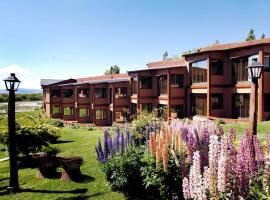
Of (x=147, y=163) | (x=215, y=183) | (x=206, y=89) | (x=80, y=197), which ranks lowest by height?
(x=80, y=197)

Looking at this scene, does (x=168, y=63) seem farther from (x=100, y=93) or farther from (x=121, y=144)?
(x=121, y=144)

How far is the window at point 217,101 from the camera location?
31266 mm

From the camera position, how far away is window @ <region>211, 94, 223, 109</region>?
1231 inches

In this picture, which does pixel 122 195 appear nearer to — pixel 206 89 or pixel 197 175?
pixel 197 175

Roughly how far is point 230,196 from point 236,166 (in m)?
0.56

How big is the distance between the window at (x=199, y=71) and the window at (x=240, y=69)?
118 inches

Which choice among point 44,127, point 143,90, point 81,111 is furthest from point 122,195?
point 81,111

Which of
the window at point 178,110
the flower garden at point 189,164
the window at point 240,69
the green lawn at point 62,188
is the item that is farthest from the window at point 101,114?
the flower garden at point 189,164

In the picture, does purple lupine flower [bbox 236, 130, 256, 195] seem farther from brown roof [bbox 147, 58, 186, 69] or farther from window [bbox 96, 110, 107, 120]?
window [bbox 96, 110, 107, 120]

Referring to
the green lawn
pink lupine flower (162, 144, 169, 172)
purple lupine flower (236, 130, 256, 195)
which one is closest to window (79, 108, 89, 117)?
the green lawn

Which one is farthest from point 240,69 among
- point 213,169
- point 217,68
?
point 213,169

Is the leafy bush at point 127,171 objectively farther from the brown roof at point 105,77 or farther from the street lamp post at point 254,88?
the brown roof at point 105,77

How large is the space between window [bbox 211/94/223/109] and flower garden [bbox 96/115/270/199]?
2106cm

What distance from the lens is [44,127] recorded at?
16.2m
